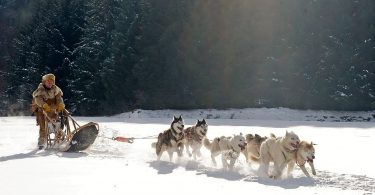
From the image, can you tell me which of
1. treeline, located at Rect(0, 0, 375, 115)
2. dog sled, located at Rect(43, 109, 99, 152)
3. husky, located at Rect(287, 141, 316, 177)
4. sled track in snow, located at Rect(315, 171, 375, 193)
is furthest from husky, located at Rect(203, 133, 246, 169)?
treeline, located at Rect(0, 0, 375, 115)

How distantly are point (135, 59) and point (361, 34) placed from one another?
54.5 feet

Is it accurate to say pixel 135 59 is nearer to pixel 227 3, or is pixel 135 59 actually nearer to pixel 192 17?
pixel 192 17

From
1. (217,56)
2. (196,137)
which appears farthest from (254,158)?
(217,56)

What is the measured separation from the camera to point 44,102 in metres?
13.5

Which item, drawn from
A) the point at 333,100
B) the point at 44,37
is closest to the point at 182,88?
the point at 333,100

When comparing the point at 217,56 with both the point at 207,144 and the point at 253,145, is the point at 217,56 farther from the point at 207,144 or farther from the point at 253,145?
the point at 253,145

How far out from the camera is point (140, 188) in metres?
7.96

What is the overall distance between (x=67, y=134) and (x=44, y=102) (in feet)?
4.10

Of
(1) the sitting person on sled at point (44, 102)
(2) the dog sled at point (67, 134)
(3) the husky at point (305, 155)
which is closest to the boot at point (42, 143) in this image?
(1) the sitting person on sled at point (44, 102)

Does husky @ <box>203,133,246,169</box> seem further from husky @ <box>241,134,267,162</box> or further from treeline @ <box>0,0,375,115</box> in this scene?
treeline @ <box>0,0,375,115</box>

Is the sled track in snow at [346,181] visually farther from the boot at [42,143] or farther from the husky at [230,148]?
the boot at [42,143]

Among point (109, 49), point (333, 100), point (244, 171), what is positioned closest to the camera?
point (244, 171)

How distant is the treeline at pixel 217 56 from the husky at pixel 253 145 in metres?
19.7

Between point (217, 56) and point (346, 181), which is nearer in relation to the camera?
point (346, 181)
